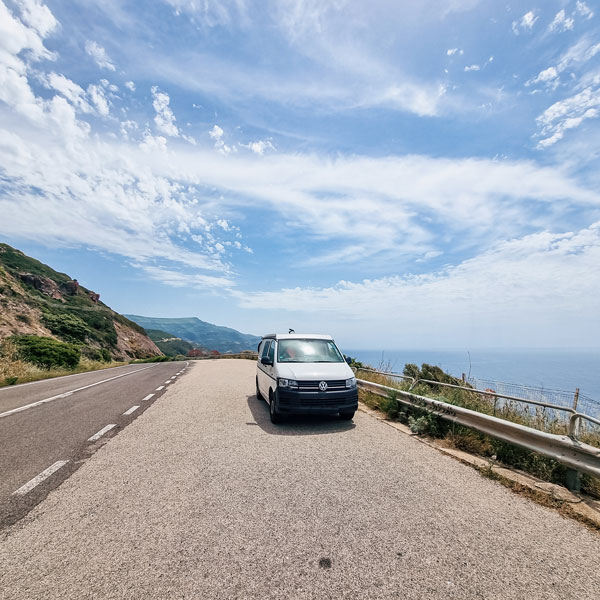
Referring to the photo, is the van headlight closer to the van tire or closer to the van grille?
the van grille

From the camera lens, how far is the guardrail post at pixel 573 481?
13.1 feet

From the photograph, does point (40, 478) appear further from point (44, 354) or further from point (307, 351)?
point (44, 354)

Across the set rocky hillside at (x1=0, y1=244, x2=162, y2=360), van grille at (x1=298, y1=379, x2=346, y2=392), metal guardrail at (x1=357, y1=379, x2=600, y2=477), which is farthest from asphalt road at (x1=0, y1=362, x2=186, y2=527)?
rocky hillside at (x1=0, y1=244, x2=162, y2=360)

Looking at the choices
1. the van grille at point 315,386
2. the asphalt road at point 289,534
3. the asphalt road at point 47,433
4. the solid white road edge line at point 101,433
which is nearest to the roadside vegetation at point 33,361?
the asphalt road at point 47,433

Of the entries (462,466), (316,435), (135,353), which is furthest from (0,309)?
(462,466)

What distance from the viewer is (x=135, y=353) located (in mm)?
63969

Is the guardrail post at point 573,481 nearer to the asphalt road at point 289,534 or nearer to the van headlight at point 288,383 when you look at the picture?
the asphalt road at point 289,534

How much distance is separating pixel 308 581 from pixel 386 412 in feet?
20.1

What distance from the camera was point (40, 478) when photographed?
4188 mm

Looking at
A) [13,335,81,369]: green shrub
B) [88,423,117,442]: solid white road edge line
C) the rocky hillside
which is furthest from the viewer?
the rocky hillside

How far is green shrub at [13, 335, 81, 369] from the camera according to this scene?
842 inches

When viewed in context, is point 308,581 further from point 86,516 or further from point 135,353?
point 135,353

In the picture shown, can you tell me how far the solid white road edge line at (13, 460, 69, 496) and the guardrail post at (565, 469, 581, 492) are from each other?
6397 mm

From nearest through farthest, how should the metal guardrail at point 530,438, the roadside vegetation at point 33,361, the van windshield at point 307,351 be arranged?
the metal guardrail at point 530,438 → the van windshield at point 307,351 → the roadside vegetation at point 33,361
